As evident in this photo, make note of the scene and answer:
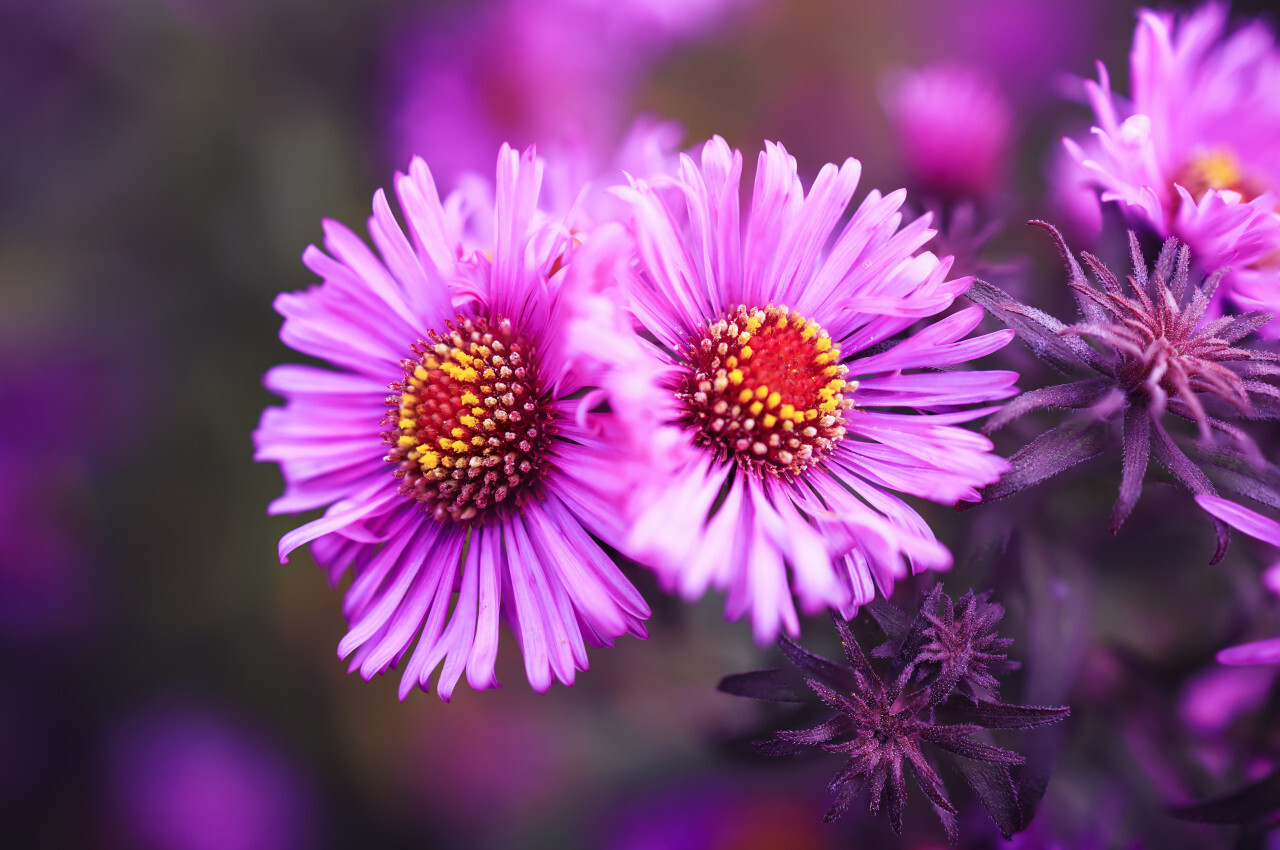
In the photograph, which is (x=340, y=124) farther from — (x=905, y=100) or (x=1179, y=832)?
(x=1179, y=832)

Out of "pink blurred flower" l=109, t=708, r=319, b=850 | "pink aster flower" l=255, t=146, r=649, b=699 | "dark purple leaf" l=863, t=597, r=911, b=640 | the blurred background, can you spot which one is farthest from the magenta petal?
"pink blurred flower" l=109, t=708, r=319, b=850

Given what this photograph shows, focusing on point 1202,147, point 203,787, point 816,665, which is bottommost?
point 203,787

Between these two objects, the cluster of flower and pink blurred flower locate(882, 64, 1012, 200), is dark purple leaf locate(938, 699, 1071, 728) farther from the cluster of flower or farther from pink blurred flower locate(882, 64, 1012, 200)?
pink blurred flower locate(882, 64, 1012, 200)

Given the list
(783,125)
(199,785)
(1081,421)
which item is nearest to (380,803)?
(199,785)

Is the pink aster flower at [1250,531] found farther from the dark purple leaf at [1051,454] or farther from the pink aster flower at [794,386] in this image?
the pink aster flower at [794,386]

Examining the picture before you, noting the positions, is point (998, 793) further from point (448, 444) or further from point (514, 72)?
point (514, 72)

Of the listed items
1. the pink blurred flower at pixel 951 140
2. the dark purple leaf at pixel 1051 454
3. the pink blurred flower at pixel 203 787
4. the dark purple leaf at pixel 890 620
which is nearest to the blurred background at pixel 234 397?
the pink blurred flower at pixel 203 787

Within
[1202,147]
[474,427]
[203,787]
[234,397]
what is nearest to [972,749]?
[474,427]
